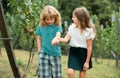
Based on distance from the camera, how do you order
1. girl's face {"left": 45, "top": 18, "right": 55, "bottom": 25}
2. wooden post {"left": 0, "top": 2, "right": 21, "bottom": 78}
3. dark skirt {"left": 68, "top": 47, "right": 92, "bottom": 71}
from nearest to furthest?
girl's face {"left": 45, "top": 18, "right": 55, "bottom": 25} → dark skirt {"left": 68, "top": 47, "right": 92, "bottom": 71} → wooden post {"left": 0, "top": 2, "right": 21, "bottom": 78}

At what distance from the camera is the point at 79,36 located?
6.79 m

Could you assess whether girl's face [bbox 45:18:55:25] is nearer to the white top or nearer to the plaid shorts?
the white top

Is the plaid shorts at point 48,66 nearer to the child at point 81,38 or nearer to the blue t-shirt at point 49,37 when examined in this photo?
the blue t-shirt at point 49,37

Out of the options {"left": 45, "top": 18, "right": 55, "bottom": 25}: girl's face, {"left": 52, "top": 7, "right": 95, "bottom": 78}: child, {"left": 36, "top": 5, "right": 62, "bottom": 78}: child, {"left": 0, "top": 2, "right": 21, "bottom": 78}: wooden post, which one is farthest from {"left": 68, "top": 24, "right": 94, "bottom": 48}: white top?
{"left": 0, "top": 2, "right": 21, "bottom": 78}: wooden post

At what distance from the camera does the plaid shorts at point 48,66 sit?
6754mm

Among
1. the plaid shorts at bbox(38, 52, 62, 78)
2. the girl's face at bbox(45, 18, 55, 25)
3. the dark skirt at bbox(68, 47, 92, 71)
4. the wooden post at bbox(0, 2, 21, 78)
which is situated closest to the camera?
the girl's face at bbox(45, 18, 55, 25)

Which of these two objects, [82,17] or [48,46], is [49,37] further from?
[82,17]

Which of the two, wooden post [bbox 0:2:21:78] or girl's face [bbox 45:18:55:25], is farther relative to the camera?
wooden post [bbox 0:2:21:78]

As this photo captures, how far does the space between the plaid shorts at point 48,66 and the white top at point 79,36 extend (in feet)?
1.18

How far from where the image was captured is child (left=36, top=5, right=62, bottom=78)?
6688 millimetres

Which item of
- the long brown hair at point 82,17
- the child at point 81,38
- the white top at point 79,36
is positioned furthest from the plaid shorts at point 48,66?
the long brown hair at point 82,17

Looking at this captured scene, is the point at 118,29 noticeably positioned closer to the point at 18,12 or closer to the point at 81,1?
the point at 18,12

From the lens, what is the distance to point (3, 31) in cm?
716

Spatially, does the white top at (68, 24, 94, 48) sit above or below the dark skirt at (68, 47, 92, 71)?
above
